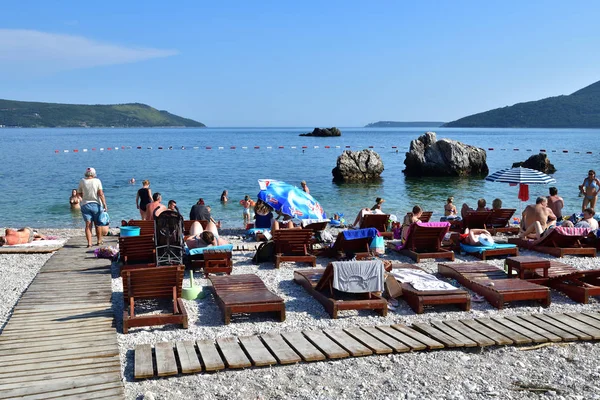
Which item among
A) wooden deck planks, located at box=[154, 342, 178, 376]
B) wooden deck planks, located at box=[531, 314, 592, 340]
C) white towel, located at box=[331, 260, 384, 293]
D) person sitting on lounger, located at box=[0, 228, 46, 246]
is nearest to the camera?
wooden deck planks, located at box=[154, 342, 178, 376]

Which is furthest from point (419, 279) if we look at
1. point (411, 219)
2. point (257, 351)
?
point (257, 351)

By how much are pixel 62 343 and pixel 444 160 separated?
1581 inches

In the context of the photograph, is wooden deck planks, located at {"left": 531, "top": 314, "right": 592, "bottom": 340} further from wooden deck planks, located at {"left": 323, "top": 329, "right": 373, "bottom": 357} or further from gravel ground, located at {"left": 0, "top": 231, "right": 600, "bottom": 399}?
wooden deck planks, located at {"left": 323, "top": 329, "right": 373, "bottom": 357}

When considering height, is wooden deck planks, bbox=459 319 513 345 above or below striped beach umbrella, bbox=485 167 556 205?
below

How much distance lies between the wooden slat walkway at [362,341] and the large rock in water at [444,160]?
37115mm

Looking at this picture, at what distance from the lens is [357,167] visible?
39.9m

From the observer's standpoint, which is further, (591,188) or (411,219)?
(591,188)

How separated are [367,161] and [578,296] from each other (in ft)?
106

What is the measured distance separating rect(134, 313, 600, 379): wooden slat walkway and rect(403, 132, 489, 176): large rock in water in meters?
37.1

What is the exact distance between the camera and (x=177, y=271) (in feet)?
24.2

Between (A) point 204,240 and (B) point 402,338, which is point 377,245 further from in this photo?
(B) point 402,338

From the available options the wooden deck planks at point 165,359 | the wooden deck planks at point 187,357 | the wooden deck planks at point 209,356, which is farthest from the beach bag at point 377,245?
the wooden deck planks at point 165,359

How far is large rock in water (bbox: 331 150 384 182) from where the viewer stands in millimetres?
39344

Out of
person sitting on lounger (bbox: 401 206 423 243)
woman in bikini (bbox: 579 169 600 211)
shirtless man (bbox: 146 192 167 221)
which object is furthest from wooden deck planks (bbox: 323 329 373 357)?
woman in bikini (bbox: 579 169 600 211)
